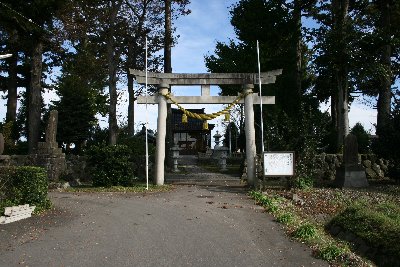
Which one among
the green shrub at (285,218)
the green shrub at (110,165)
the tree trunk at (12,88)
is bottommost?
the green shrub at (285,218)

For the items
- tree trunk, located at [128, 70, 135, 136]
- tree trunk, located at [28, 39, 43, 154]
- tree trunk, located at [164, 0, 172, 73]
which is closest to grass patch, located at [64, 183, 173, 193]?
tree trunk, located at [28, 39, 43, 154]

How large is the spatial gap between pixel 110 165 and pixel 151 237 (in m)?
9.04

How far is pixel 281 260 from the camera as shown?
6.76 m

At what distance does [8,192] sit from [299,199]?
27.6ft

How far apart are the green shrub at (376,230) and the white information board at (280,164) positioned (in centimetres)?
490

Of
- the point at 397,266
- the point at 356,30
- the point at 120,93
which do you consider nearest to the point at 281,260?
the point at 397,266

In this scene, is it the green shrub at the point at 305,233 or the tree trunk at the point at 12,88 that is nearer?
the green shrub at the point at 305,233

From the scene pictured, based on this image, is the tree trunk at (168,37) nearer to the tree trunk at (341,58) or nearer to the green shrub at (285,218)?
the tree trunk at (341,58)

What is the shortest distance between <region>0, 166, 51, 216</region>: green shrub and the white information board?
763 centimetres

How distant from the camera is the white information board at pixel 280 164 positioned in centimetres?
1462

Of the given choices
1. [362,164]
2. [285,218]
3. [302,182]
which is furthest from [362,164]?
[285,218]

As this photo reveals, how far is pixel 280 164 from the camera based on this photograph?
48.1 feet

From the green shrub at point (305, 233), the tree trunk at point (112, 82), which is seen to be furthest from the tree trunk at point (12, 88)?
the green shrub at point (305, 233)

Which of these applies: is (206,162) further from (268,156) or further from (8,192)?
(8,192)
